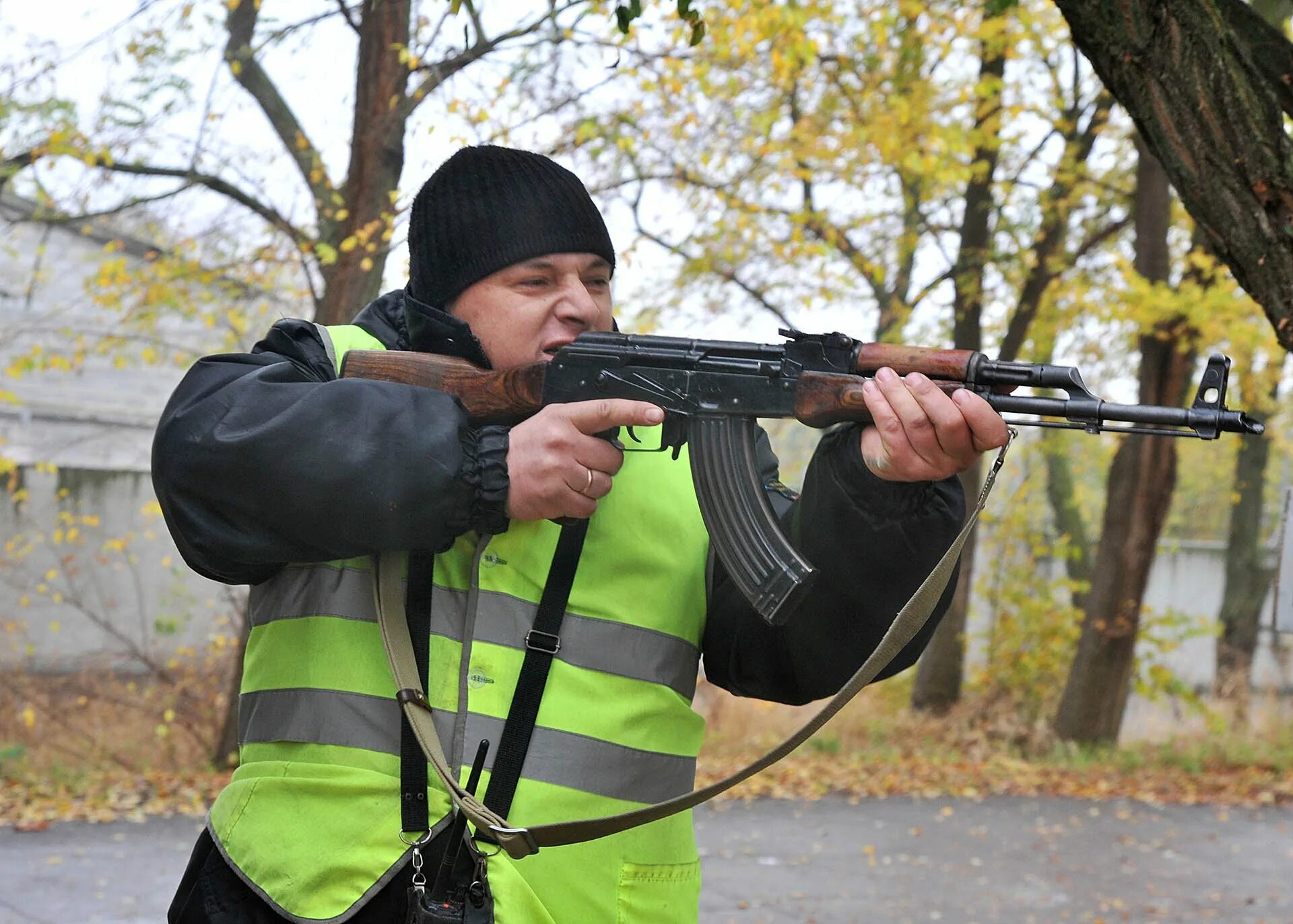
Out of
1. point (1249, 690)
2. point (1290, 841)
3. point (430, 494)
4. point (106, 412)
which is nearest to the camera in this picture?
point (430, 494)

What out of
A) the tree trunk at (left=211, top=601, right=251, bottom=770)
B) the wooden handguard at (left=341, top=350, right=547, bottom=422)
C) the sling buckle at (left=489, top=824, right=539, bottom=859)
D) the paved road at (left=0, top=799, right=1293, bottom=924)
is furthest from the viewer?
the tree trunk at (left=211, top=601, right=251, bottom=770)

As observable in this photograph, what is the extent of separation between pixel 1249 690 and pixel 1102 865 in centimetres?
630

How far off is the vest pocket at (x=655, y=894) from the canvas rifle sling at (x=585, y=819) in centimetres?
12

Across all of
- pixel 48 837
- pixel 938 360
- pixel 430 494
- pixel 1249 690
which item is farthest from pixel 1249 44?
pixel 1249 690

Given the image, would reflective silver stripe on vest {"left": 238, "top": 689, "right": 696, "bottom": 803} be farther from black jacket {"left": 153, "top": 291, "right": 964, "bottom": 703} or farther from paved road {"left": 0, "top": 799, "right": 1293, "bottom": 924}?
paved road {"left": 0, "top": 799, "right": 1293, "bottom": 924}

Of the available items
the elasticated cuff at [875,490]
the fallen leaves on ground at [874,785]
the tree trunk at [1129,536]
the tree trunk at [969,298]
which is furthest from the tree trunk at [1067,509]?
the elasticated cuff at [875,490]

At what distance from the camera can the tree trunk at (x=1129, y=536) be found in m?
9.84

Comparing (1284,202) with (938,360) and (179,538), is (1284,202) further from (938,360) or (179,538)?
(179,538)

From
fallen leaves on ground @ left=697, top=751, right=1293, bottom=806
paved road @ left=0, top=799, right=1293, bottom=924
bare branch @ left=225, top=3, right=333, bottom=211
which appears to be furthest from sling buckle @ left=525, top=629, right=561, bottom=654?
fallen leaves on ground @ left=697, top=751, right=1293, bottom=806

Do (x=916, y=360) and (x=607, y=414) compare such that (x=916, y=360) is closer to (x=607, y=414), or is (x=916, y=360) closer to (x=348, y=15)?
(x=607, y=414)

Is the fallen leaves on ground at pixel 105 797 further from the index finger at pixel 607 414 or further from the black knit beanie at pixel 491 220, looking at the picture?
the index finger at pixel 607 414

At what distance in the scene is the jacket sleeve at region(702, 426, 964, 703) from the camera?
218 cm

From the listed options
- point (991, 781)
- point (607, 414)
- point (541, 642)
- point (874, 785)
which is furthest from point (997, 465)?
point (991, 781)

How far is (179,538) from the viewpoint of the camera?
2.13 metres
